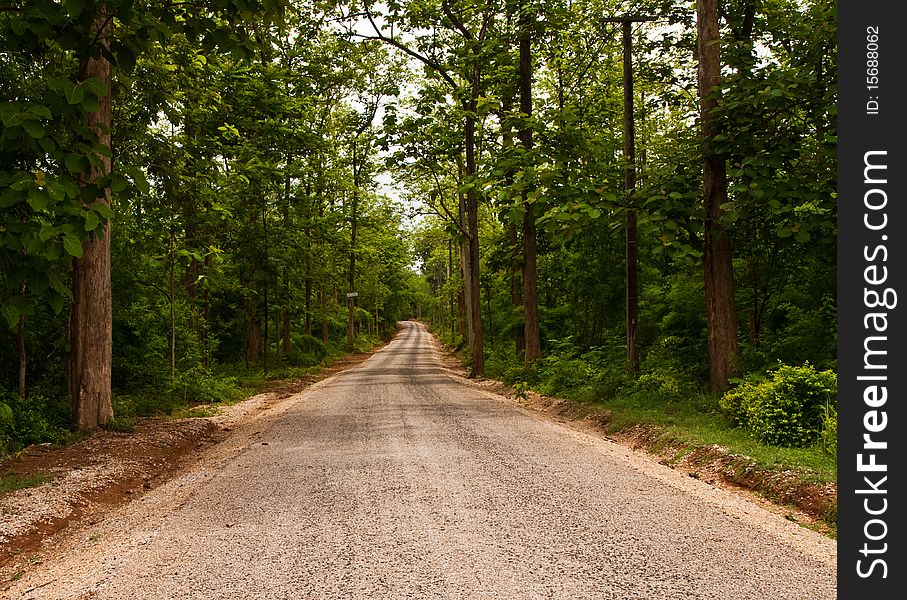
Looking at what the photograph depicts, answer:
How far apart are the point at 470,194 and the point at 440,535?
17.2 meters

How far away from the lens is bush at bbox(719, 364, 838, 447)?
651 centimetres

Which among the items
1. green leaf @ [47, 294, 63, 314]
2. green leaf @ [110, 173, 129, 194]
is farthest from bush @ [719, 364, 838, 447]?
green leaf @ [47, 294, 63, 314]

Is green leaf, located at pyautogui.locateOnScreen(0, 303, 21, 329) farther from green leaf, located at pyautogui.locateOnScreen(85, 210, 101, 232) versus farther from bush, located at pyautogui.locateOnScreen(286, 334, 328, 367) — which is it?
bush, located at pyautogui.locateOnScreen(286, 334, 328, 367)

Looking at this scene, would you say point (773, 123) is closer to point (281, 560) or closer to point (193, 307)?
point (281, 560)

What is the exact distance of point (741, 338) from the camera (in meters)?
11.9

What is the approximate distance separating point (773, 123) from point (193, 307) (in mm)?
12695

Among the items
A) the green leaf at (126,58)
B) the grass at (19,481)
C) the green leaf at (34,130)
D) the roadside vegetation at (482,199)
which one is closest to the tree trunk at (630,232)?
the roadside vegetation at (482,199)

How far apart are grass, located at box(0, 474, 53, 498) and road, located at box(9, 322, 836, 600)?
97 cm

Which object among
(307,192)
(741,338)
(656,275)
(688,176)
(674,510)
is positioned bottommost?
(674,510)

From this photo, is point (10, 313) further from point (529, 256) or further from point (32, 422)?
point (529, 256)

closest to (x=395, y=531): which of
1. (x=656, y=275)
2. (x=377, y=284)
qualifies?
(x=656, y=275)

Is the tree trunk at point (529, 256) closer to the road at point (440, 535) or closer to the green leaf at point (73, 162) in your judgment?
the road at point (440, 535)

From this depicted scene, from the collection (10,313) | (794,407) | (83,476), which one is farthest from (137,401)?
(794,407)

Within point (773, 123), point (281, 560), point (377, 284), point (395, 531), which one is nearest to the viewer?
point (281, 560)
